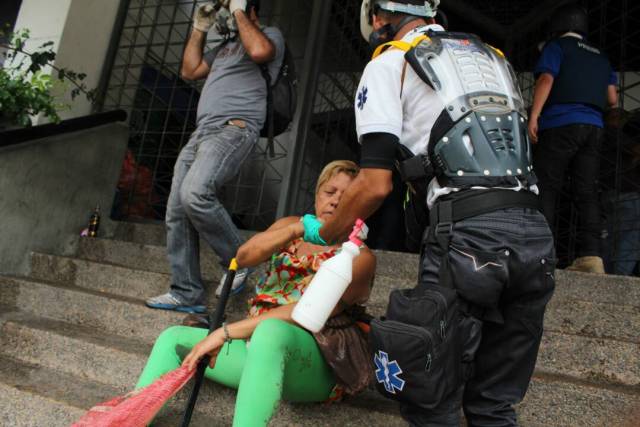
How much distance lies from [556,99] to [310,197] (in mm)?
2332

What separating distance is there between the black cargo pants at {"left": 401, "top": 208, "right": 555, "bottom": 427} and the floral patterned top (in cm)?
69

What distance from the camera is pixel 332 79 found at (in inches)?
211

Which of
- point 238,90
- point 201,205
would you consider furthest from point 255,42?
point 201,205

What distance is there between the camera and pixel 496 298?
1.31 metres

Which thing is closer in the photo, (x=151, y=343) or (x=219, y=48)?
(x=151, y=343)

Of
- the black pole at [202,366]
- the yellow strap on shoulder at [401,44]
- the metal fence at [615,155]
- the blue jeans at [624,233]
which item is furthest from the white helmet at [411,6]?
the blue jeans at [624,233]

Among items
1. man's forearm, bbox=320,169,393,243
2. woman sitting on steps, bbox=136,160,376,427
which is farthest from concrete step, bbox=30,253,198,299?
man's forearm, bbox=320,169,393,243

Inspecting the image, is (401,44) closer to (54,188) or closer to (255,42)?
(255,42)

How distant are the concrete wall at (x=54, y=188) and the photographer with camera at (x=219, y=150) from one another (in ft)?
4.63

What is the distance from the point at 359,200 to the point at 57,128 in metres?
3.06

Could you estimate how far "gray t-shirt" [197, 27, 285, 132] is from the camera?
2.88m

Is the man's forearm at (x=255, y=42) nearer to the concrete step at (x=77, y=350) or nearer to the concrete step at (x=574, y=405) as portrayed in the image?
the concrete step at (x=77, y=350)

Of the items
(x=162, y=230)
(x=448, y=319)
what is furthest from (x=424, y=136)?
(x=162, y=230)

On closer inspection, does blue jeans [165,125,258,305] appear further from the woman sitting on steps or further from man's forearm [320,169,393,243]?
man's forearm [320,169,393,243]
